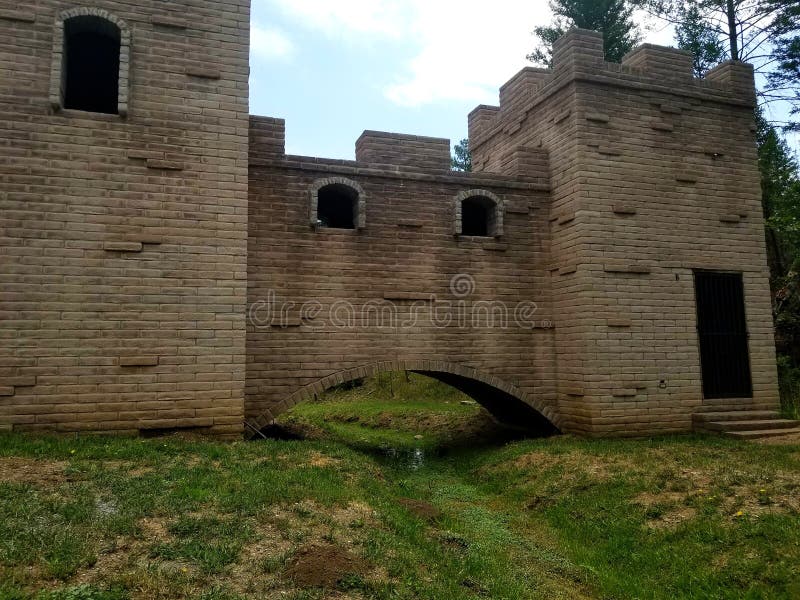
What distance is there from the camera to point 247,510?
514 cm

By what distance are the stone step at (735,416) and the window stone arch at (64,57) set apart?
1013 centimetres

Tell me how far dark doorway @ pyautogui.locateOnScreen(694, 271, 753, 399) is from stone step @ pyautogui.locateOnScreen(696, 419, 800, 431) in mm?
581

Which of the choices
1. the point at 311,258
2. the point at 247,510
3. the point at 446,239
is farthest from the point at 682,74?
the point at 247,510

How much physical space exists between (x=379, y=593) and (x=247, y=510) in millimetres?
1674

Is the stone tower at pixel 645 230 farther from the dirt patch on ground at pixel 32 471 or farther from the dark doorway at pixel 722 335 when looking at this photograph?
the dirt patch on ground at pixel 32 471

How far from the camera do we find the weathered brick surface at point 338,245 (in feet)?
23.9

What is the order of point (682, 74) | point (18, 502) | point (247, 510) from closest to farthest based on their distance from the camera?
point (18, 502)
point (247, 510)
point (682, 74)

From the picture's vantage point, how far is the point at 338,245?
909cm

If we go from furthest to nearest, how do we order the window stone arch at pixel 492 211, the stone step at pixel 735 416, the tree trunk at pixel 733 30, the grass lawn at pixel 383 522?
the tree trunk at pixel 733 30
the window stone arch at pixel 492 211
the stone step at pixel 735 416
the grass lawn at pixel 383 522

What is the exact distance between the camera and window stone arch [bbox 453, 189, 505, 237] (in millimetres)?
9766

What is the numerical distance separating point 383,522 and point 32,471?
3574 mm

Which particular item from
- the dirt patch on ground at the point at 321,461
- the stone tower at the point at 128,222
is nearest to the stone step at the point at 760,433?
the dirt patch on ground at the point at 321,461

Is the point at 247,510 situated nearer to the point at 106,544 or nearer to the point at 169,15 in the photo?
the point at 106,544

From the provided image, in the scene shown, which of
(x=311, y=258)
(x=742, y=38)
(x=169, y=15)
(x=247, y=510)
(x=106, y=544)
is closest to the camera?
(x=106, y=544)
